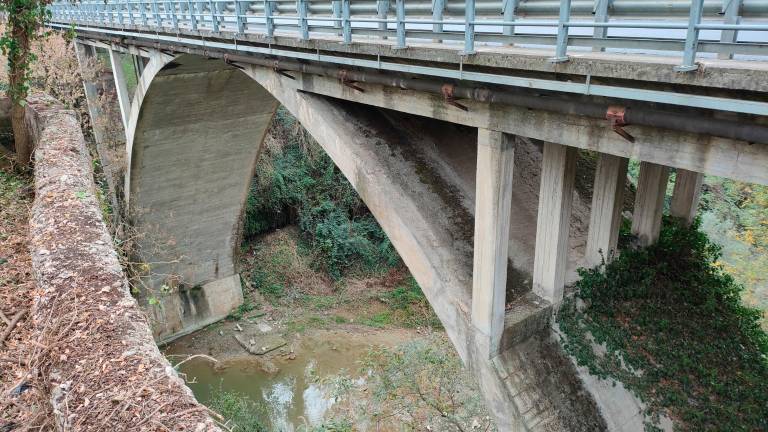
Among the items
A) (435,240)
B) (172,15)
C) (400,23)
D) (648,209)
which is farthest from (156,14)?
(648,209)

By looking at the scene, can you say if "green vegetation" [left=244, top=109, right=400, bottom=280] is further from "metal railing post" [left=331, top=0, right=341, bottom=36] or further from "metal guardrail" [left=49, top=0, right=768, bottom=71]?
"metal railing post" [left=331, top=0, right=341, bottom=36]

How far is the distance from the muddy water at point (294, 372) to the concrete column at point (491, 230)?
968 cm

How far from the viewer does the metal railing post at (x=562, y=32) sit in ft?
13.4

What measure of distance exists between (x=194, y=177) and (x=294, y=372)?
Answer: 286 inches

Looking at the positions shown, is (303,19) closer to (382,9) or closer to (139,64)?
(382,9)

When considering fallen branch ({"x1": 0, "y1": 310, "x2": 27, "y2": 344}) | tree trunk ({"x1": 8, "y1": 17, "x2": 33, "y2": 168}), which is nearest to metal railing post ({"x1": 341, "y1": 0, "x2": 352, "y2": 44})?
fallen branch ({"x1": 0, "y1": 310, "x2": 27, "y2": 344})

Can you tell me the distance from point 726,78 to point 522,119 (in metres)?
1.89

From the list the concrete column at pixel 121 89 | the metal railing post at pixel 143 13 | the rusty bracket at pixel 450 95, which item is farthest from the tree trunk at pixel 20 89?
the rusty bracket at pixel 450 95

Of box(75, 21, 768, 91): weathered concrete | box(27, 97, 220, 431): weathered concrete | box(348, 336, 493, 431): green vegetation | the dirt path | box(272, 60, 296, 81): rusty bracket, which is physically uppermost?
box(75, 21, 768, 91): weathered concrete

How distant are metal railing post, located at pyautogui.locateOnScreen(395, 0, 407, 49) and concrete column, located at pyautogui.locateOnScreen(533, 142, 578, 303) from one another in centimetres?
189

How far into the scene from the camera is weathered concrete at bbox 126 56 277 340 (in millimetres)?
15016

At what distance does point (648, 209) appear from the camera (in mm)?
7285

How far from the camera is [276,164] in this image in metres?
21.5

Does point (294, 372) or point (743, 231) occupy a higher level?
point (743, 231)
